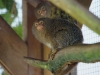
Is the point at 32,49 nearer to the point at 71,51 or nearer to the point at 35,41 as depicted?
the point at 35,41

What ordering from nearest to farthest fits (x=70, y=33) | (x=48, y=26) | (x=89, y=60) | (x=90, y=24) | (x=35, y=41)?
1. (x=90, y=24)
2. (x=89, y=60)
3. (x=70, y=33)
4. (x=48, y=26)
5. (x=35, y=41)

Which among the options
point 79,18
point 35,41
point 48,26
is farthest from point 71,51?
point 35,41

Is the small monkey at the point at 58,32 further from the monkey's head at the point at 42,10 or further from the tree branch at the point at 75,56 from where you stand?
the tree branch at the point at 75,56

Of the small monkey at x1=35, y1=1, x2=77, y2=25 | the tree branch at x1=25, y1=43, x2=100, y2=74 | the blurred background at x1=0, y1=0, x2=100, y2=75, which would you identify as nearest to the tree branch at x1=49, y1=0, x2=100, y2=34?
the tree branch at x1=25, y1=43, x2=100, y2=74

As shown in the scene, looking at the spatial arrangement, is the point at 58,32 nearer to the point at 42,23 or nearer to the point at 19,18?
the point at 42,23

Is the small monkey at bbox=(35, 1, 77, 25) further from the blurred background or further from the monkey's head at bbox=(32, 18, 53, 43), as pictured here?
the blurred background

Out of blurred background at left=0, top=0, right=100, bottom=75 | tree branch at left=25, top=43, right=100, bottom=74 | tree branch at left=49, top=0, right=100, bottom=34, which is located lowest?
blurred background at left=0, top=0, right=100, bottom=75
